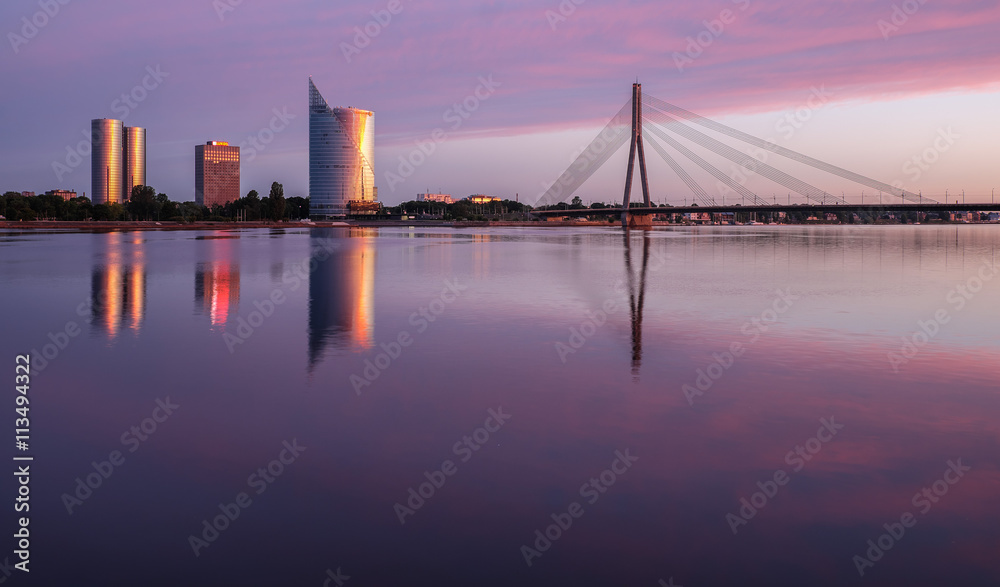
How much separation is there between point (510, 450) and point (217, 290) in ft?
54.6

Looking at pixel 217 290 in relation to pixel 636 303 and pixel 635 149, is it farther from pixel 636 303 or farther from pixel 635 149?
pixel 635 149

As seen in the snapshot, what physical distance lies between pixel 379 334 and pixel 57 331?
5.63 metres

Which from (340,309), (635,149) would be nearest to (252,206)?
(635,149)

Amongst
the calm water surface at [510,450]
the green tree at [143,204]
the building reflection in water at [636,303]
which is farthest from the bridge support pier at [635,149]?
the green tree at [143,204]

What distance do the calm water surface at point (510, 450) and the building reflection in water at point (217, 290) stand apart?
0.69 metres

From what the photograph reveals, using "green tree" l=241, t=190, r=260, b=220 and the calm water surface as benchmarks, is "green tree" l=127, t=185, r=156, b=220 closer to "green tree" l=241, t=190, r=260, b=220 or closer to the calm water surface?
"green tree" l=241, t=190, r=260, b=220

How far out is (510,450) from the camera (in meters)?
7.10

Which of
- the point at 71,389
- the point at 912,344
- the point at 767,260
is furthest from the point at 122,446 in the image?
the point at 767,260

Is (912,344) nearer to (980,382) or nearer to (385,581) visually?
(980,382)

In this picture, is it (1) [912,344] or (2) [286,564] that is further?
(1) [912,344]

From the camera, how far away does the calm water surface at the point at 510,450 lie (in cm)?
500

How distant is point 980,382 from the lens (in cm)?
996

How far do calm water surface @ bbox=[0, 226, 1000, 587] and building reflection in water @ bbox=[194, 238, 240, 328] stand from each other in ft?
2.26

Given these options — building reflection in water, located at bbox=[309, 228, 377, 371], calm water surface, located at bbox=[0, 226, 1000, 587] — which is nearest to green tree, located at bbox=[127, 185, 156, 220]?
building reflection in water, located at bbox=[309, 228, 377, 371]
